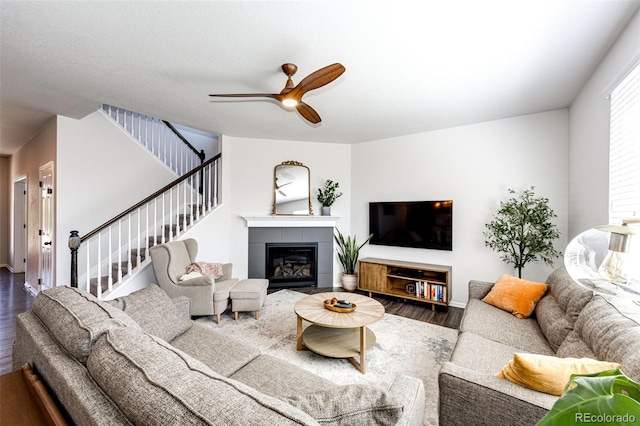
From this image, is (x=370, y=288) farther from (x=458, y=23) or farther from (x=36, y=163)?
(x=36, y=163)

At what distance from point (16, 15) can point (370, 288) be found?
14.7ft

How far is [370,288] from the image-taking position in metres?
4.27

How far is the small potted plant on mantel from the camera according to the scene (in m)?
4.81

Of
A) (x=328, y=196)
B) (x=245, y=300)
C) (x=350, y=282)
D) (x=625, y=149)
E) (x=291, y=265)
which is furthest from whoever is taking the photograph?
(x=291, y=265)

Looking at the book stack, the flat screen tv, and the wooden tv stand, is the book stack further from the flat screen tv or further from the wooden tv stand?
the flat screen tv

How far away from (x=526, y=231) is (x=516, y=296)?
1289 millimetres

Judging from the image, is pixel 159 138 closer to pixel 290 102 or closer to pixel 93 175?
pixel 93 175

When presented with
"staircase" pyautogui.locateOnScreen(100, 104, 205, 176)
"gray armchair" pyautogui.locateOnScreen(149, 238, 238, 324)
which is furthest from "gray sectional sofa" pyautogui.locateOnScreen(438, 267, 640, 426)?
"staircase" pyautogui.locateOnScreen(100, 104, 205, 176)

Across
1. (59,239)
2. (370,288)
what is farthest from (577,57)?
(59,239)

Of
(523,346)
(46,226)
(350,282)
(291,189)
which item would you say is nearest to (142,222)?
(46,226)

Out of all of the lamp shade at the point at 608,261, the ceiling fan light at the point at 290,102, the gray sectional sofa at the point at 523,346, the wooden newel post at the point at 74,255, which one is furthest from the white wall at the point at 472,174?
the wooden newel post at the point at 74,255

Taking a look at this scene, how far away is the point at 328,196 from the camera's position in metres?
4.82

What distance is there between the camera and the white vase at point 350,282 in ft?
15.1

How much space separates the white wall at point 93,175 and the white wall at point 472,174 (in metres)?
3.82
